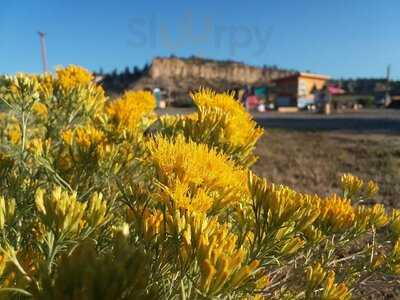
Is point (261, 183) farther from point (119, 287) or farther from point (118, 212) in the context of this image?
point (118, 212)

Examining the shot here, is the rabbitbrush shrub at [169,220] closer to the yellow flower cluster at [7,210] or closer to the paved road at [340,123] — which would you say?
the yellow flower cluster at [7,210]

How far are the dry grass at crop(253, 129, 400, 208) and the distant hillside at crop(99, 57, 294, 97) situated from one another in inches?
2414

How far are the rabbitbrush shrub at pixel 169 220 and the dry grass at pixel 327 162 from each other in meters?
4.20

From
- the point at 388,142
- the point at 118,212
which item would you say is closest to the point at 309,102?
the point at 388,142

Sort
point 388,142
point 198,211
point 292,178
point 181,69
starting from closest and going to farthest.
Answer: point 198,211 < point 292,178 < point 388,142 < point 181,69

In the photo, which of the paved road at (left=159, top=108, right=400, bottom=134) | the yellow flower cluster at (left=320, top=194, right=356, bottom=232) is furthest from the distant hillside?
the yellow flower cluster at (left=320, top=194, right=356, bottom=232)

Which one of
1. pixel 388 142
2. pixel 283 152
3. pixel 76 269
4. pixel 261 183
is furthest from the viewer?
pixel 388 142

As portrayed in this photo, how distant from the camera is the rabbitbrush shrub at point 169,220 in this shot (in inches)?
29.9

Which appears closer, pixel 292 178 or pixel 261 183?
pixel 261 183

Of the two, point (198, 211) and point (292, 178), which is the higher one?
point (198, 211)

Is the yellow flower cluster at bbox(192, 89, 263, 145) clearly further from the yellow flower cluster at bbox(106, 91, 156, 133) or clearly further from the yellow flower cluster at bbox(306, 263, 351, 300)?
the yellow flower cluster at bbox(306, 263, 351, 300)

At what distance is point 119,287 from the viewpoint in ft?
2.38

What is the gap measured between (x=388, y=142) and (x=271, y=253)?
37.7ft

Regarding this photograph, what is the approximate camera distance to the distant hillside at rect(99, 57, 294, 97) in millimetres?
80688
